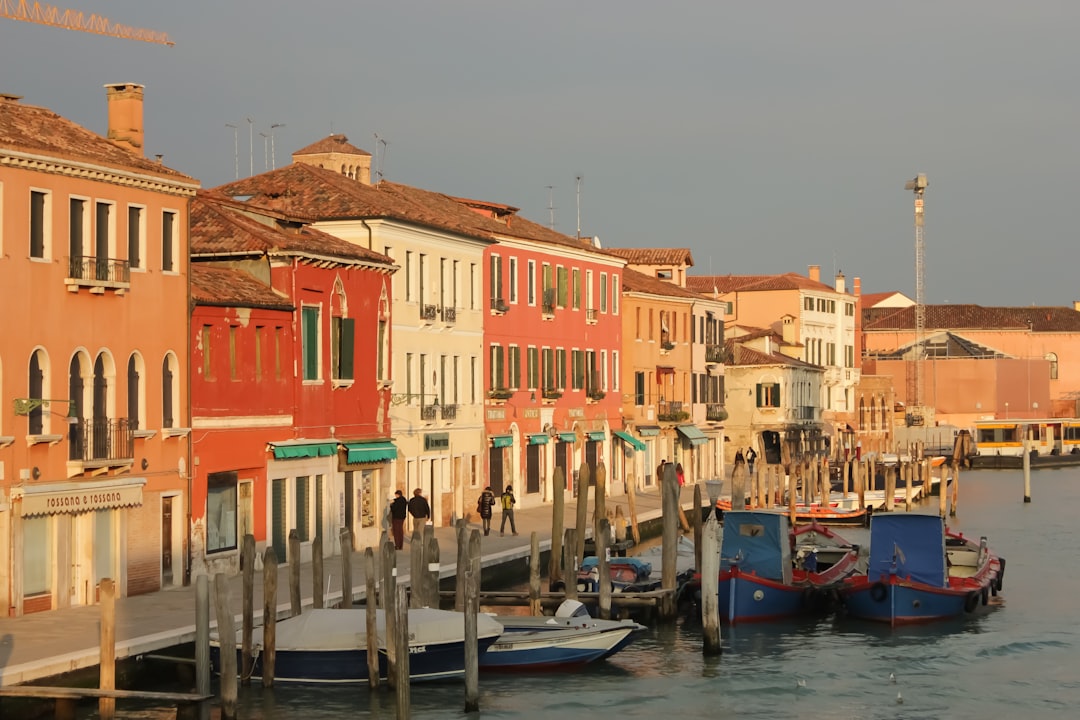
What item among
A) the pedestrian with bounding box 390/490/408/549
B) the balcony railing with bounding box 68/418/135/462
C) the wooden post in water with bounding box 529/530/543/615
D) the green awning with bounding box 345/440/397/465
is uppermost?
the balcony railing with bounding box 68/418/135/462

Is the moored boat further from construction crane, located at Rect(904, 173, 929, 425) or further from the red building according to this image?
construction crane, located at Rect(904, 173, 929, 425)

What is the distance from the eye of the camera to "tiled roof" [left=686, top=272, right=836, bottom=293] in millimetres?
88688

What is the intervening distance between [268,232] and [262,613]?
402 inches

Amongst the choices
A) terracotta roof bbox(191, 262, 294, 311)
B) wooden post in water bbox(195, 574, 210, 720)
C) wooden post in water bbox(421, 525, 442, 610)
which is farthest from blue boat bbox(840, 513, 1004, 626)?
wooden post in water bbox(195, 574, 210, 720)

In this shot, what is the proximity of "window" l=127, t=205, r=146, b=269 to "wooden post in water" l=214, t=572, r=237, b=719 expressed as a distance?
7.94m

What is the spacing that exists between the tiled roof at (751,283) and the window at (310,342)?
169 ft

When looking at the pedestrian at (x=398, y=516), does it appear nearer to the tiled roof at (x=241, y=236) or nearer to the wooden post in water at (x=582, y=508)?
the wooden post in water at (x=582, y=508)

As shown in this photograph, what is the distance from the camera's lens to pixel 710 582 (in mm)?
28656

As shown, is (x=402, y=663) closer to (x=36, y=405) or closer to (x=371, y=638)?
(x=371, y=638)

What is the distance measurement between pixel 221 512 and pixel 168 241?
15.9ft

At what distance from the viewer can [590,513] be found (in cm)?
5034

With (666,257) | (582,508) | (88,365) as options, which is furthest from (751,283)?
(88,365)

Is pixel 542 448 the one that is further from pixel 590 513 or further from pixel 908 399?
pixel 908 399

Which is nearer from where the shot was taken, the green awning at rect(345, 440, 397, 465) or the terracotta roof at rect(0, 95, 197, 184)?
the terracotta roof at rect(0, 95, 197, 184)
